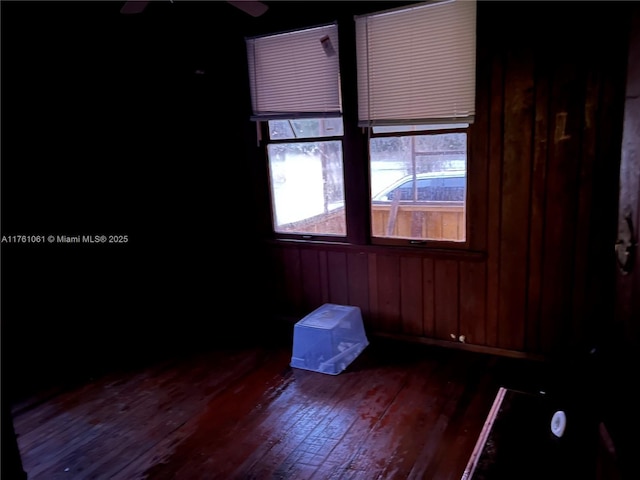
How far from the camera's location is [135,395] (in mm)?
2730

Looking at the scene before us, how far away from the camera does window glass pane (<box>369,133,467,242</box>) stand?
297 centimetres

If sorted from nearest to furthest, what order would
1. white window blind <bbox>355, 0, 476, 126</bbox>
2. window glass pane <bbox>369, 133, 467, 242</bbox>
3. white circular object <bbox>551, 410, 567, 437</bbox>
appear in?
white circular object <bbox>551, 410, 567, 437</bbox>, white window blind <bbox>355, 0, 476, 126</bbox>, window glass pane <bbox>369, 133, 467, 242</bbox>

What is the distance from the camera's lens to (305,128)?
133 inches

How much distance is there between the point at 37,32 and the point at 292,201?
1912 mm

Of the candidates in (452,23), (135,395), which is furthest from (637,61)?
(135,395)

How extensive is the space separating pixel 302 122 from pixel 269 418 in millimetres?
2042

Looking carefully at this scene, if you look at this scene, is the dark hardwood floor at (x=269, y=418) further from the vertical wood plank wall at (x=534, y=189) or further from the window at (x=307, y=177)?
the window at (x=307, y=177)

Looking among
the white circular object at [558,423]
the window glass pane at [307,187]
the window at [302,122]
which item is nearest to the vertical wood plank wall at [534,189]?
the window glass pane at [307,187]

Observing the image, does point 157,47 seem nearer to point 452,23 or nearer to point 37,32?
point 37,32

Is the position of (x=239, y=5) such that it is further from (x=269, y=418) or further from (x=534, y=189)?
(x=269, y=418)

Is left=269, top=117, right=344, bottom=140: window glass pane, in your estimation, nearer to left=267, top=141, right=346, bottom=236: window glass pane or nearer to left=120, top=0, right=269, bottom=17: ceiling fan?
left=267, top=141, right=346, bottom=236: window glass pane

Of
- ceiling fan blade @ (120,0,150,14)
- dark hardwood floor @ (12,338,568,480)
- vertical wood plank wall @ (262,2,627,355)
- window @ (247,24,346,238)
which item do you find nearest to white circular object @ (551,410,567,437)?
dark hardwood floor @ (12,338,568,480)

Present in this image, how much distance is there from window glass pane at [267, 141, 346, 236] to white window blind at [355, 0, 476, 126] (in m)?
0.43

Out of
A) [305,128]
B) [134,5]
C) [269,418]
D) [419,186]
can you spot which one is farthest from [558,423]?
[134,5]
